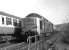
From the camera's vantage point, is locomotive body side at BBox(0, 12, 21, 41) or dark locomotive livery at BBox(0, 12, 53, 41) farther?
dark locomotive livery at BBox(0, 12, 53, 41)

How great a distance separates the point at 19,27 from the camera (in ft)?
40.2

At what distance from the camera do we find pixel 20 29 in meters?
12.4

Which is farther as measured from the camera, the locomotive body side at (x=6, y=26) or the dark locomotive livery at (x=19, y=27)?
the dark locomotive livery at (x=19, y=27)

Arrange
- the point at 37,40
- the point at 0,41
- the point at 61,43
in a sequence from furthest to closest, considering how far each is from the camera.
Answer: the point at 0,41
the point at 61,43
the point at 37,40

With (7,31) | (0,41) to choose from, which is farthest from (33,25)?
(0,41)

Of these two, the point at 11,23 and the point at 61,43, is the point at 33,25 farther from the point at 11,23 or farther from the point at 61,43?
the point at 61,43

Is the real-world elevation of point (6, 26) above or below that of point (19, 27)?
above

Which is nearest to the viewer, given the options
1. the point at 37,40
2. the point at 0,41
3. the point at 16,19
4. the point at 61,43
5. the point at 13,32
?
the point at 37,40

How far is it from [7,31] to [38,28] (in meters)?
3.23

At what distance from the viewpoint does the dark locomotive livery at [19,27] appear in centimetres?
980

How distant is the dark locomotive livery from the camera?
32.2 ft

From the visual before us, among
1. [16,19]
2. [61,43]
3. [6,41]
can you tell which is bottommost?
[6,41]

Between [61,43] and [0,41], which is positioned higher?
[61,43]

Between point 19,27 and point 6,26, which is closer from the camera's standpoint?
point 6,26
